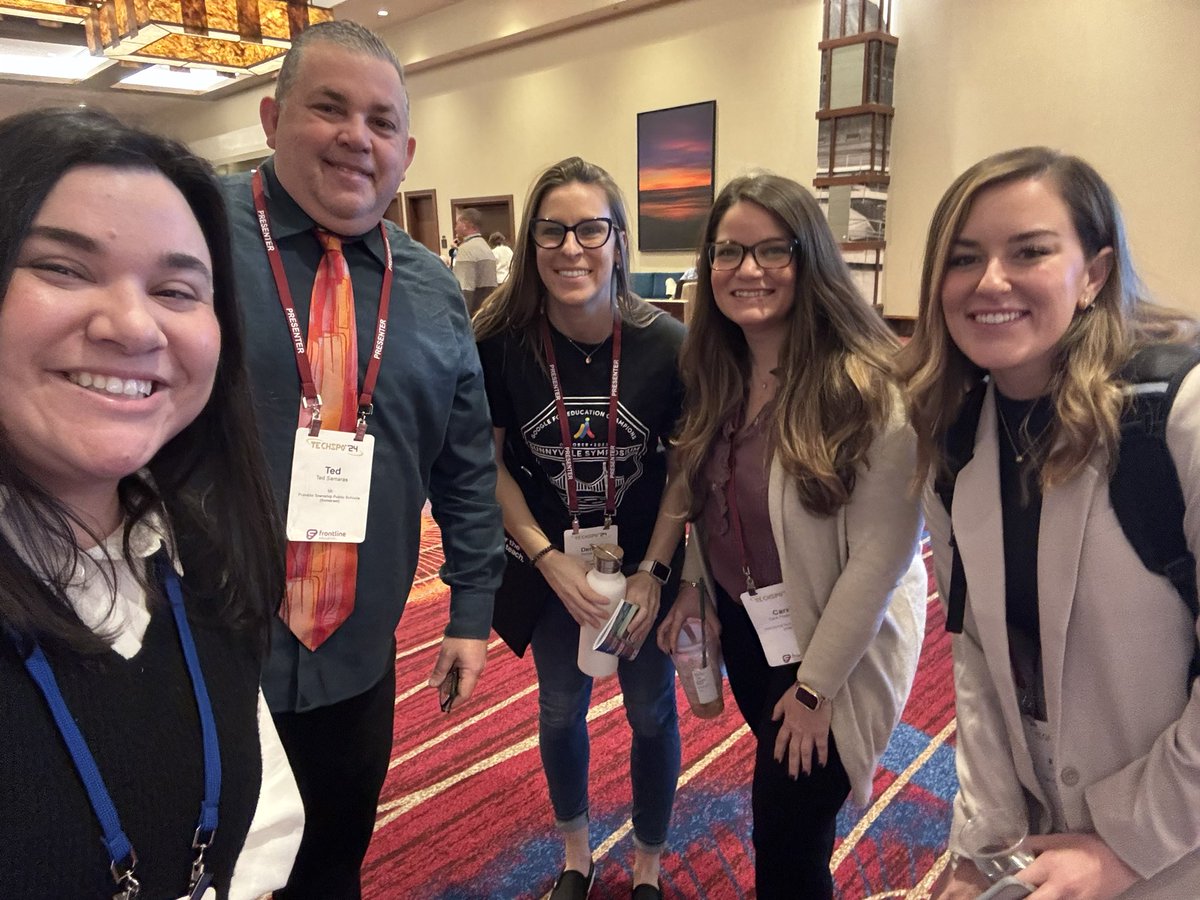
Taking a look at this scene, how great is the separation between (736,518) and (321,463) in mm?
808

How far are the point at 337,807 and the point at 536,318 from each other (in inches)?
43.0

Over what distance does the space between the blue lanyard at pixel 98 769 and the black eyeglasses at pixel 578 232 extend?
1060 millimetres

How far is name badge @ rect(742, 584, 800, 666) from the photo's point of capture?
1.48m

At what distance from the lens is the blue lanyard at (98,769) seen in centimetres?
68

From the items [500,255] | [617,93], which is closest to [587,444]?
[500,255]

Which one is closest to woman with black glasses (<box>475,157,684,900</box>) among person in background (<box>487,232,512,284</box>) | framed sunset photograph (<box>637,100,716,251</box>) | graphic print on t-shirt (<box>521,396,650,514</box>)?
graphic print on t-shirt (<box>521,396,650,514</box>)

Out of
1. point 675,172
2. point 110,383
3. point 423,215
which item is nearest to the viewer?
point 110,383

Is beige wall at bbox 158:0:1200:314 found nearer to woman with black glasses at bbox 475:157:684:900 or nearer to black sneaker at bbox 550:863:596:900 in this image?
woman with black glasses at bbox 475:157:684:900

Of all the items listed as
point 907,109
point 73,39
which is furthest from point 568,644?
point 73,39

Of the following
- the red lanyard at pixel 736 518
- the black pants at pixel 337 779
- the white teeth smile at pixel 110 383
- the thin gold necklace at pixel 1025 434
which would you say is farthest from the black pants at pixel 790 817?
the white teeth smile at pixel 110 383

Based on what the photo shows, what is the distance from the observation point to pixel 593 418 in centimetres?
166

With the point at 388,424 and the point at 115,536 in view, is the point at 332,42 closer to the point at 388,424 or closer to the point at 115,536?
the point at 388,424

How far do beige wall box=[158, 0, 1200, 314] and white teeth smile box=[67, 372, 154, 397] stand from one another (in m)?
2.43

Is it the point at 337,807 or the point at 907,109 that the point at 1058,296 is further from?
the point at 907,109
